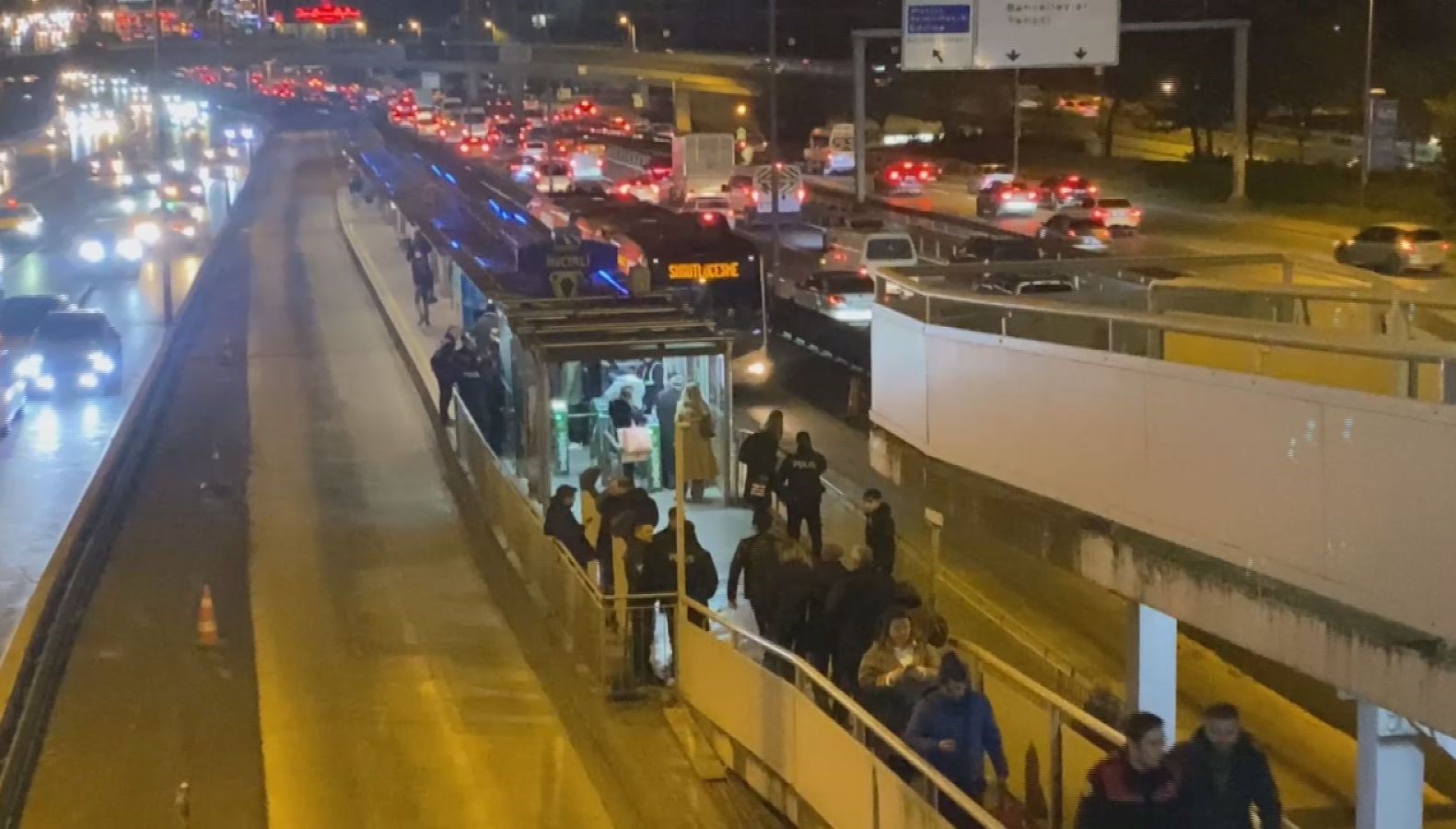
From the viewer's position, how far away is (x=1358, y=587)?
8.31m

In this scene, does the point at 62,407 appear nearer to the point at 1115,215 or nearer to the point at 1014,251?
the point at 1014,251

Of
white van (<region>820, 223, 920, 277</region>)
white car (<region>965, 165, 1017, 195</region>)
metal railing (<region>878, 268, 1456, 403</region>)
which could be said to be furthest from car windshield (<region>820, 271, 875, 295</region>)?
white car (<region>965, 165, 1017, 195</region>)

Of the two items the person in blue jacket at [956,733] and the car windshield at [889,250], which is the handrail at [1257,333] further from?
the car windshield at [889,250]

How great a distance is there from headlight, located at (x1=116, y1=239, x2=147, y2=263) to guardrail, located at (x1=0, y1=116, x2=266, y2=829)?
2783 centimetres

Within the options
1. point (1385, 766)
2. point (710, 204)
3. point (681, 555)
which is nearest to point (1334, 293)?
point (1385, 766)

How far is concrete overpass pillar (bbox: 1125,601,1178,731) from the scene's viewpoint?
37.4ft

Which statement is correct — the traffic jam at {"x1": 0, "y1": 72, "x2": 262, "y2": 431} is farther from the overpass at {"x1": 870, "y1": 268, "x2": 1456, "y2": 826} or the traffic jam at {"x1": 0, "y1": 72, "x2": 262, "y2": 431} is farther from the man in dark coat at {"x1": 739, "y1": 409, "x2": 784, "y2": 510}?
the overpass at {"x1": 870, "y1": 268, "x2": 1456, "y2": 826}

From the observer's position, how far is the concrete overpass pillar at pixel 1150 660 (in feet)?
37.4

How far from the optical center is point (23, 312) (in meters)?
42.3

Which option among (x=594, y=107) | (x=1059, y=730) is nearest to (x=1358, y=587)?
(x=1059, y=730)

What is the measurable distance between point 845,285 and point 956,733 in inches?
1084

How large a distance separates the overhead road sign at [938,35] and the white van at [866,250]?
402 centimetres

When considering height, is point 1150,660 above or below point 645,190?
above

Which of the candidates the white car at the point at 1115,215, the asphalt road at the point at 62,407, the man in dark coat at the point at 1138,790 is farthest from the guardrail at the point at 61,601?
the white car at the point at 1115,215
